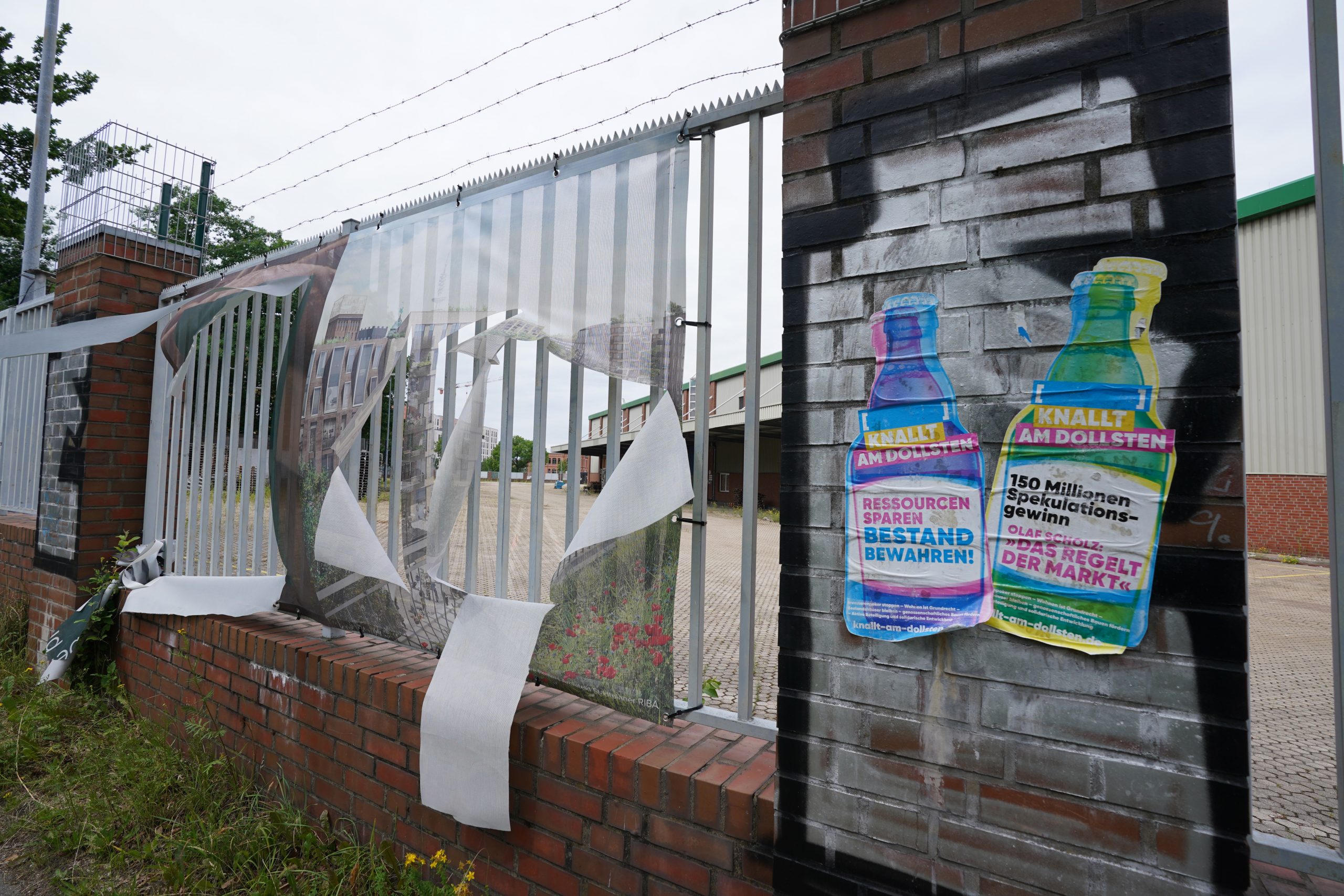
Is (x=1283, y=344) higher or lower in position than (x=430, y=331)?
lower

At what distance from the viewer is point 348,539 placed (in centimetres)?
252

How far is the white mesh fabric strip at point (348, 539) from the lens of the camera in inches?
96.5

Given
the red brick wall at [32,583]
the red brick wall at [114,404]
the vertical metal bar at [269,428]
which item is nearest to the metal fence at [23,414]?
the red brick wall at [32,583]

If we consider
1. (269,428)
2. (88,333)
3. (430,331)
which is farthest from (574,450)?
(88,333)

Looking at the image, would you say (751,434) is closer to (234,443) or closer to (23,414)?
(234,443)

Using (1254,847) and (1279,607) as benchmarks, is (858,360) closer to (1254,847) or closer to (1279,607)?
(1254,847)

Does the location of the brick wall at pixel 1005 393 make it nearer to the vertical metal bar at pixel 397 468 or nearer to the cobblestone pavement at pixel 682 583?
the cobblestone pavement at pixel 682 583

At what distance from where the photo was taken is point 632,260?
200 centimetres

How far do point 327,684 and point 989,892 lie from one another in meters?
2.30

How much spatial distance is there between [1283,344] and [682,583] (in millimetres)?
2502

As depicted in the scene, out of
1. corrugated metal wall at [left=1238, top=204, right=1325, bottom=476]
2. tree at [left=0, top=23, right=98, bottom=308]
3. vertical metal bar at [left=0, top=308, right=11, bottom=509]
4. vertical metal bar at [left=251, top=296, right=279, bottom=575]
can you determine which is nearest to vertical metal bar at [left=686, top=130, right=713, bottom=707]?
corrugated metal wall at [left=1238, top=204, right=1325, bottom=476]

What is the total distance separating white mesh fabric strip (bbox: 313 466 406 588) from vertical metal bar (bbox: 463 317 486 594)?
267 millimetres

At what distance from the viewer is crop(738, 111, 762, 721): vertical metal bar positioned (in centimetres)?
177

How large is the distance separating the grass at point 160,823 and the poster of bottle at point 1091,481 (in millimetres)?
1788
